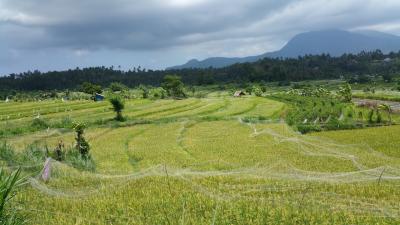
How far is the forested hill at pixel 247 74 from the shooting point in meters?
161

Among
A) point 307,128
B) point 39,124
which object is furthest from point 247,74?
point 307,128

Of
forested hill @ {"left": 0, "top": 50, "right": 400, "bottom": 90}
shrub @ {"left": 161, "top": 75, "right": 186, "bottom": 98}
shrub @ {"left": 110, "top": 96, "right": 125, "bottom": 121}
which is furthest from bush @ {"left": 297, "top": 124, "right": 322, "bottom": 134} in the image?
forested hill @ {"left": 0, "top": 50, "right": 400, "bottom": 90}

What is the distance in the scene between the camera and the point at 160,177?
42.0 ft

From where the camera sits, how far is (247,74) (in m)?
172

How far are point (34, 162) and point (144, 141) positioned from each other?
60.2ft

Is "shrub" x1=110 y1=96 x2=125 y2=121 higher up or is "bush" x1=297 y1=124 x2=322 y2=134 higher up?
"shrub" x1=110 y1=96 x2=125 y2=121

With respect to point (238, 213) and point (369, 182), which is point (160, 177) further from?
point (369, 182)

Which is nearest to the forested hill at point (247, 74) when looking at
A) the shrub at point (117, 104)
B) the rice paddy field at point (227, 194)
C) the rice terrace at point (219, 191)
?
the shrub at point (117, 104)

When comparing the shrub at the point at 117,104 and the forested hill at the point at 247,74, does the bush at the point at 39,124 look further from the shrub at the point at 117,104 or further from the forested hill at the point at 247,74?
the forested hill at the point at 247,74

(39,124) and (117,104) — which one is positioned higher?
(117,104)

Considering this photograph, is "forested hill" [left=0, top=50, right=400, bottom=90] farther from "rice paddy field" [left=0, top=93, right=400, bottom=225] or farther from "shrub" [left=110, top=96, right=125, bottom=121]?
"rice paddy field" [left=0, top=93, right=400, bottom=225]

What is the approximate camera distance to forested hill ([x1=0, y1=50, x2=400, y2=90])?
528 feet

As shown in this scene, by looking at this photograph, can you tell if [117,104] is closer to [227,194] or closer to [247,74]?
[227,194]

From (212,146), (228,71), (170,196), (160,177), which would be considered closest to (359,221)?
(170,196)
